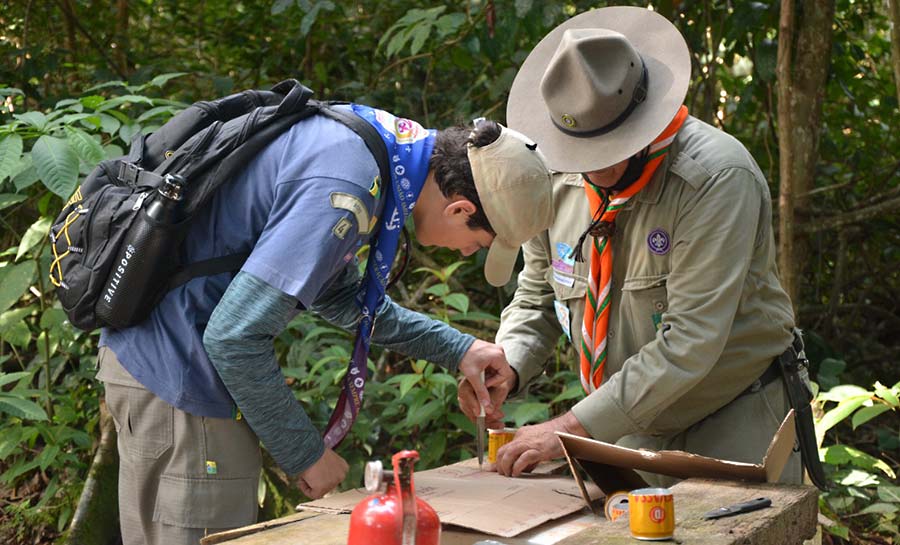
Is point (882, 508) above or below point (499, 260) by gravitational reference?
below

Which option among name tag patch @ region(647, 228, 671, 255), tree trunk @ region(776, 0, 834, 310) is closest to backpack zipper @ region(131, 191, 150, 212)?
name tag patch @ region(647, 228, 671, 255)

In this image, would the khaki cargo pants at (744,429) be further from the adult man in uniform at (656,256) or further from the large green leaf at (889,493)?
the large green leaf at (889,493)

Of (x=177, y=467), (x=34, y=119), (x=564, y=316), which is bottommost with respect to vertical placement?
(x=177, y=467)

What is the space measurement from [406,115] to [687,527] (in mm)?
4075

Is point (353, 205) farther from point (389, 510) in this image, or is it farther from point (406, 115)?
point (406, 115)

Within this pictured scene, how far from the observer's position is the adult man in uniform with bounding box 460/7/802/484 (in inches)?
96.0

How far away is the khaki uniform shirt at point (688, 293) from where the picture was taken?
2.43m

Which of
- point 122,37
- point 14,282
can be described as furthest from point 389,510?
point 122,37

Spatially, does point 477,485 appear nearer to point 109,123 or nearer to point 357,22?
point 109,123

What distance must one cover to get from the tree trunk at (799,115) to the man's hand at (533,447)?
2239 millimetres

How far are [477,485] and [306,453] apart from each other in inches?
17.5

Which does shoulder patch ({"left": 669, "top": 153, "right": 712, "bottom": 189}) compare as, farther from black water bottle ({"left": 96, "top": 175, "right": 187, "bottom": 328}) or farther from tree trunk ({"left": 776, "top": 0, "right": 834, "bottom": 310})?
tree trunk ({"left": 776, "top": 0, "right": 834, "bottom": 310})

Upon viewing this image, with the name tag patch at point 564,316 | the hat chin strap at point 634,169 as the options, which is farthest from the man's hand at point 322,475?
the hat chin strap at point 634,169

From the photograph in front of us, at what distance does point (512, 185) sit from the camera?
90.1 inches
